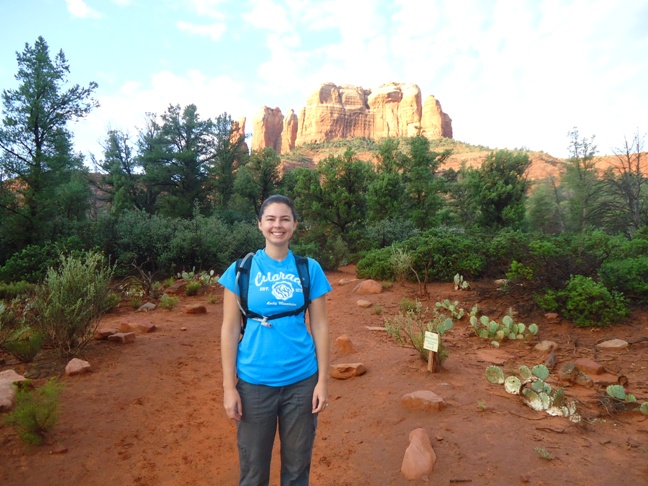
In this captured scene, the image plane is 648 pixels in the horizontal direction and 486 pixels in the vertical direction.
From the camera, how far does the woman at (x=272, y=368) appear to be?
1.89m

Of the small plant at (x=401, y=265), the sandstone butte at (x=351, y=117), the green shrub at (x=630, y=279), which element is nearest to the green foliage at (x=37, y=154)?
the small plant at (x=401, y=265)

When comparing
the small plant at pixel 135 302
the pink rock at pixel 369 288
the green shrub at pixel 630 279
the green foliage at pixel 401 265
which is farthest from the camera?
the green foliage at pixel 401 265

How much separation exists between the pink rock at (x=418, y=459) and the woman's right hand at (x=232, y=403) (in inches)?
54.5

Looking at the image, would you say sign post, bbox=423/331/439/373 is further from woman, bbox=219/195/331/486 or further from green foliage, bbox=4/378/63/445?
green foliage, bbox=4/378/63/445

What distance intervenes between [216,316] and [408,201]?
551 inches

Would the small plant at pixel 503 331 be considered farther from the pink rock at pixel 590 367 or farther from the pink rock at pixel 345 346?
the pink rock at pixel 345 346

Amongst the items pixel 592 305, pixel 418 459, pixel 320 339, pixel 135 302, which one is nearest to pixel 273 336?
pixel 320 339

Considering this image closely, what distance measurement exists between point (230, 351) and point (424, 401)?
2.10 metres

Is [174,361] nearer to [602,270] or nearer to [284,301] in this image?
[284,301]

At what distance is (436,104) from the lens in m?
84.3

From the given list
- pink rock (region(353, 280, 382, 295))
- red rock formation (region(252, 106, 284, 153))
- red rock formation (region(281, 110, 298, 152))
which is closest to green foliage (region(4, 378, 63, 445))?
pink rock (region(353, 280, 382, 295))

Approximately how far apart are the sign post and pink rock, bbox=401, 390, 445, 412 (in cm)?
47

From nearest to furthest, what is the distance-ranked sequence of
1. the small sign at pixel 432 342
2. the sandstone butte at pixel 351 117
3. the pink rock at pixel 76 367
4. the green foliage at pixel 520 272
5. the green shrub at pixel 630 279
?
the small sign at pixel 432 342
the pink rock at pixel 76 367
the green shrub at pixel 630 279
the green foliage at pixel 520 272
the sandstone butte at pixel 351 117

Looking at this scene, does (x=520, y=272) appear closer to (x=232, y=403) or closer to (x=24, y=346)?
(x=232, y=403)
